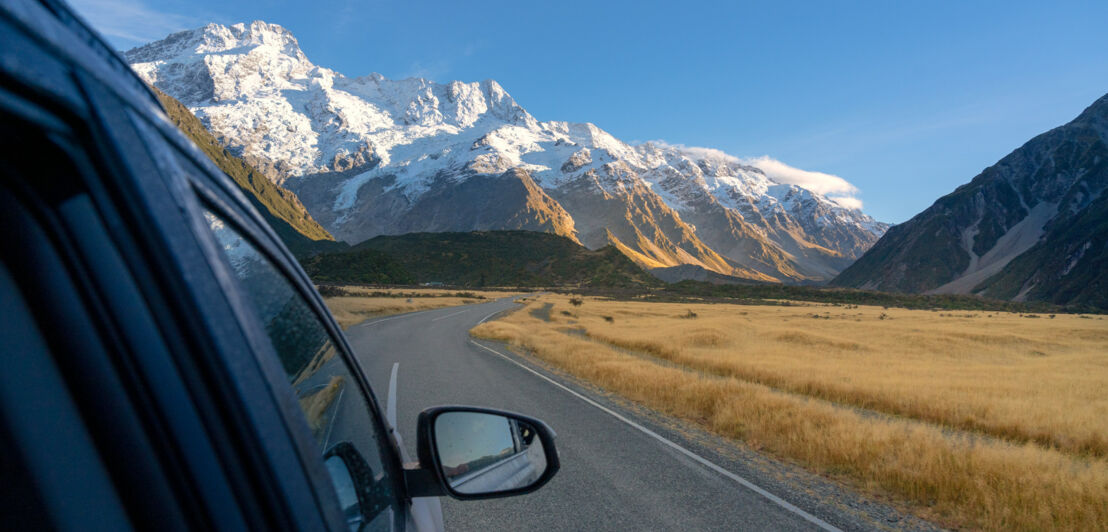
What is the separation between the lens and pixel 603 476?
5824 mm

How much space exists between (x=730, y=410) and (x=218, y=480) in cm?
919

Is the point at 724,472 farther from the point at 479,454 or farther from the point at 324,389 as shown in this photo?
the point at 324,389

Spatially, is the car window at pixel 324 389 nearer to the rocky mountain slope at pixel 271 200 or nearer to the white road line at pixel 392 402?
the white road line at pixel 392 402

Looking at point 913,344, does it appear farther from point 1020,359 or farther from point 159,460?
point 159,460

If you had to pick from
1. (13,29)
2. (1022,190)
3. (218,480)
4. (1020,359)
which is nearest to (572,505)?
(218,480)

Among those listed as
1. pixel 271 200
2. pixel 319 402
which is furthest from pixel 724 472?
pixel 271 200

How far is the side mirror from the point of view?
1.95 metres

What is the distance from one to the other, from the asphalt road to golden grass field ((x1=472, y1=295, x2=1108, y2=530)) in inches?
53.0

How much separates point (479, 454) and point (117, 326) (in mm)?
1773

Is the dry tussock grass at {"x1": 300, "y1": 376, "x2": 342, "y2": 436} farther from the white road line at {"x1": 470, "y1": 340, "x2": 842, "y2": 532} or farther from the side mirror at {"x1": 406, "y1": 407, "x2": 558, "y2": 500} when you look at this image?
the white road line at {"x1": 470, "y1": 340, "x2": 842, "y2": 532}

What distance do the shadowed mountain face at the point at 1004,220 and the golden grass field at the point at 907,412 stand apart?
142739 millimetres

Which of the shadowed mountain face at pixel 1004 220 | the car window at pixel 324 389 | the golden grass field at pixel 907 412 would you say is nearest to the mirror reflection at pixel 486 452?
the car window at pixel 324 389

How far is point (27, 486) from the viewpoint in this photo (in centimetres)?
68

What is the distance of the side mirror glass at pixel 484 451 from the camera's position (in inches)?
78.2
